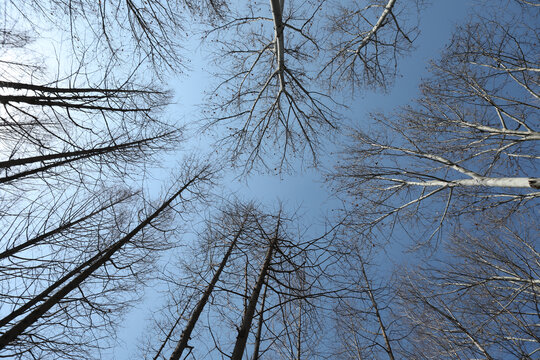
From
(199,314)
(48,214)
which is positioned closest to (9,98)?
(48,214)

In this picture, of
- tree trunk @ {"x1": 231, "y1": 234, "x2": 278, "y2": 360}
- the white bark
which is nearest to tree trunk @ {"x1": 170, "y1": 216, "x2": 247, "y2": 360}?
tree trunk @ {"x1": 231, "y1": 234, "x2": 278, "y2": 360}

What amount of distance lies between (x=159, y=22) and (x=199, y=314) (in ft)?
14.7

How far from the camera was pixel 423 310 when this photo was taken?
227 inches

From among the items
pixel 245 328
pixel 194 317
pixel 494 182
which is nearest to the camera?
pixel 245 328

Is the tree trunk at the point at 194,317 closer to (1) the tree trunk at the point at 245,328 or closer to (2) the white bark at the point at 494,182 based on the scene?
(1) the tree trunk at the point at 245,328

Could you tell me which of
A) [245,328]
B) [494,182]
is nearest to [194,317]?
[245,328]

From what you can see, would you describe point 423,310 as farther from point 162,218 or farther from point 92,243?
point 92,243

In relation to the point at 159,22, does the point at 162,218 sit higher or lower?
lower

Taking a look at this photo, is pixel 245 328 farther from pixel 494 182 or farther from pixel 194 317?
pixel 494 182

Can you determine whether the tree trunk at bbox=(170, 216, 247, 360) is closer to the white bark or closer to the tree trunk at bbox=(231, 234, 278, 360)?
the tree trunk at bbox=(231, 234, 278, 360)

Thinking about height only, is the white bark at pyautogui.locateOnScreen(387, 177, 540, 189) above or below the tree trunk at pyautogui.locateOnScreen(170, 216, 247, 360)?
above

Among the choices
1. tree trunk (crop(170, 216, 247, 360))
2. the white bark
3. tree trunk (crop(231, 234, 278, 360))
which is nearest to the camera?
tree trunk (crop(231, 234, 278, 360))

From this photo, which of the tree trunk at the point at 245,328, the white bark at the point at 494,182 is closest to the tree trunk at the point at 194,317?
the tree trunk at the point at 245,328

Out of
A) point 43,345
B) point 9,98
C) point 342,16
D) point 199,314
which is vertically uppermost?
point 342,16
